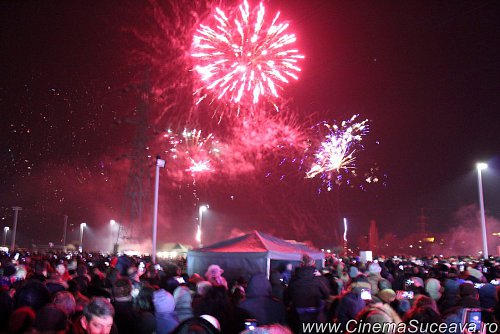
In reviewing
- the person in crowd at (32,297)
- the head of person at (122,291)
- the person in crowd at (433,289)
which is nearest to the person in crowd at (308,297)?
the person in crowd at (433,289)

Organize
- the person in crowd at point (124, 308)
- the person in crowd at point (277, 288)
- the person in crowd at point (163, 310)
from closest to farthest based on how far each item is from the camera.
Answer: the person in crowd at point (124, 308) → the person in crowd at point (163, 310) → the person in crowd at point (277, 288)

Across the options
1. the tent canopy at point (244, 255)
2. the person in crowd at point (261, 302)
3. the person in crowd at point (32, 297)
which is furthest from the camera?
the tent canopy at point (244, 255)

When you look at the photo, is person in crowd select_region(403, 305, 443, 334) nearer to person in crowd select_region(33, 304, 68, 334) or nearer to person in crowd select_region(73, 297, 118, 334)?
person in crowd select_region(73, 297, 118, 334)

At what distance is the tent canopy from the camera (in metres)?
16.0

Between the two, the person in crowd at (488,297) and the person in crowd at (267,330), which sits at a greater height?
the person in crowd at (267,330)

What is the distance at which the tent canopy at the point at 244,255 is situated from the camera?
1603 cm

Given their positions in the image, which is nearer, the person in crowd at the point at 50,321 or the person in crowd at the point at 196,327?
the person in crowd at the point at 196,327

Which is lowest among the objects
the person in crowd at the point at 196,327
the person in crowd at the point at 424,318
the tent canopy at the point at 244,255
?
the person in crowd at the point at 424,318

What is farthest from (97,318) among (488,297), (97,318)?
(488,297)

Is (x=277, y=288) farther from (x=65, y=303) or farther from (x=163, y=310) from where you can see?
(x=65, y=303)

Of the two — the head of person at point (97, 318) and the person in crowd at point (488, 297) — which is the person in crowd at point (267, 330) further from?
the person in crowd at point (488, 297)

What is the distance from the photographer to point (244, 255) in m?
16.3

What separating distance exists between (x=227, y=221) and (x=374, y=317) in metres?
76.0

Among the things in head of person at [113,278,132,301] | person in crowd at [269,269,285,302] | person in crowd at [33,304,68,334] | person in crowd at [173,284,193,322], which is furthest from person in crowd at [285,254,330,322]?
person in crowd at [33,304,68,334]
